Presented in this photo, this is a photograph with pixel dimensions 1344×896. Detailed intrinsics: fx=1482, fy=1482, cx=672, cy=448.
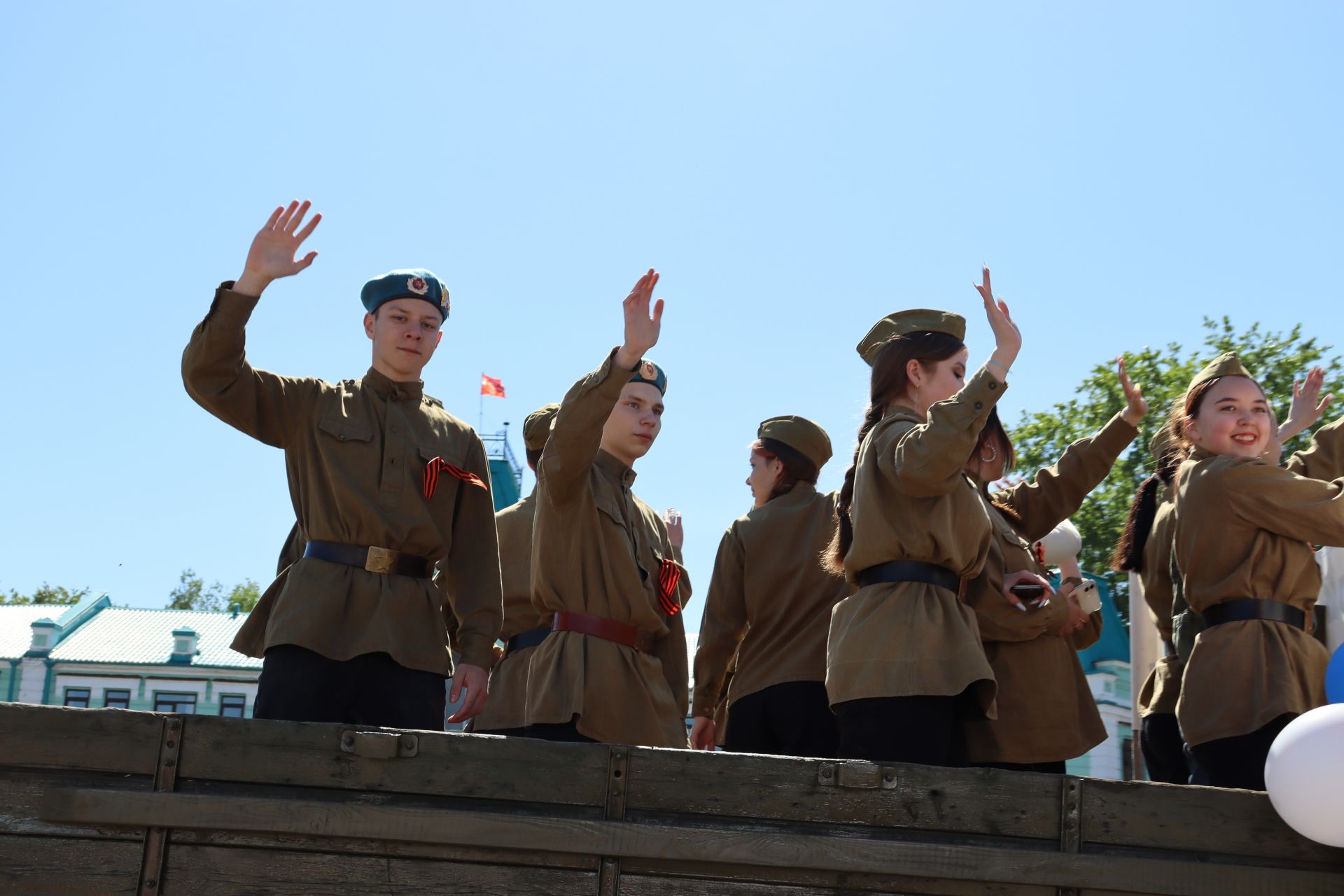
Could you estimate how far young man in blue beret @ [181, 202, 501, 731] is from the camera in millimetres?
4023

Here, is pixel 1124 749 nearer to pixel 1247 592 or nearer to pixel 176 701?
pixel 1247 592

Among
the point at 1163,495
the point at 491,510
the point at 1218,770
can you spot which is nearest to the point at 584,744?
the point at 491,510

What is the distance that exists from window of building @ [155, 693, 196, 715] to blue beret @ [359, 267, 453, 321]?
2783 centimetres

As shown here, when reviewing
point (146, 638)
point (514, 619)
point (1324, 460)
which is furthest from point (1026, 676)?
point (146, 638)

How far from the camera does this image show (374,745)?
3035 mm

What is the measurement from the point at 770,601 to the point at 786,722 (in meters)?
0.49

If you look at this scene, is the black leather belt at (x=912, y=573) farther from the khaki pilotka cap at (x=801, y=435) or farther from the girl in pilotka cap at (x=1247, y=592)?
the khaki pilotka cap at (x=801, y=435)

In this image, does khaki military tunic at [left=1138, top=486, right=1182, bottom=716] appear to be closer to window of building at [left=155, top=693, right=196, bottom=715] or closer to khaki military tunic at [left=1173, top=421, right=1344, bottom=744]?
khaki military tunic at [left=1173, top=421, right=1344, bottom=744]

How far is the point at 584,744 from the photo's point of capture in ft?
10.2

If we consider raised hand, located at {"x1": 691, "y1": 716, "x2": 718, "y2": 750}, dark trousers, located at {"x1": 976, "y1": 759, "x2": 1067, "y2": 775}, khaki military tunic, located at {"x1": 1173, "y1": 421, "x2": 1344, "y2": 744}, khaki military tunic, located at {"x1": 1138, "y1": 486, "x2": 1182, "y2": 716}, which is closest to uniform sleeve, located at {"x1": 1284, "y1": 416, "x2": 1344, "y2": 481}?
khaki military tunic, located at {"x1": 1138, "y1": 486, "x2": 1182, "y2": 716}

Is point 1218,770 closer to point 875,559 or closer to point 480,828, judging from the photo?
point 875,559

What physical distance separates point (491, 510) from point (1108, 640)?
18.3 meters

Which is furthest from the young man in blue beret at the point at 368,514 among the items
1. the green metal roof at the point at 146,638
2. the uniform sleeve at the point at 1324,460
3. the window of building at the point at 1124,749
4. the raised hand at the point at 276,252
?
the green metal roof at the point at 146,638

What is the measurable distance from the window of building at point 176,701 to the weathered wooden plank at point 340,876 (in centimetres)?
2913
